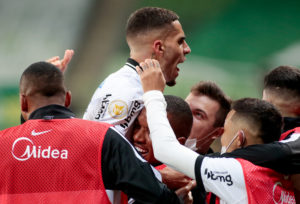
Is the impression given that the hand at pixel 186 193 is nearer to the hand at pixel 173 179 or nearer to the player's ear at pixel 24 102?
the hand at pixel 173 179

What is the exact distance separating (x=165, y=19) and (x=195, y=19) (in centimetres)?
862

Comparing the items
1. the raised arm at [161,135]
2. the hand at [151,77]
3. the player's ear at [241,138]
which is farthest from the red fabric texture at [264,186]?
the hand at [151,77]

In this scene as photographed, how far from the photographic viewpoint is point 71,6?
11.4 meters

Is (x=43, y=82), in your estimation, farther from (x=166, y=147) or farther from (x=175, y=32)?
(x=175, y=32)

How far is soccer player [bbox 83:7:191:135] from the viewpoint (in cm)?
286

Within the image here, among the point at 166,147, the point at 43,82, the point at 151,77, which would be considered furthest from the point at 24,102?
the point at 166,147

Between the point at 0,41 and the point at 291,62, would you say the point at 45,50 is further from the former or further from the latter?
the point at 291,62

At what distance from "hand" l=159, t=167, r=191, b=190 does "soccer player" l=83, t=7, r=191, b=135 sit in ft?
1.16

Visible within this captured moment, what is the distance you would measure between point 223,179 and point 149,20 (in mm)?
1333

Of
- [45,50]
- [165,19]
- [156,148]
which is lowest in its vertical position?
[45,50]

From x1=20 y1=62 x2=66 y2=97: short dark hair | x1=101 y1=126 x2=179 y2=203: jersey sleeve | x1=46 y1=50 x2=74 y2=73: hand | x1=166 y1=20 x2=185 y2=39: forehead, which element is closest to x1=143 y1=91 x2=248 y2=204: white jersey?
x1=101 y1=126 x2=179 y2=203: jersey sleeve

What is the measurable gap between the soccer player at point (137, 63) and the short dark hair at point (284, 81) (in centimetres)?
58

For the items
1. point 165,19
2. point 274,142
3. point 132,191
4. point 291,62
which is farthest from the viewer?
point 291,62

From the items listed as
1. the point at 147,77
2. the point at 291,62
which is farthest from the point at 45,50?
the point at 147,77
